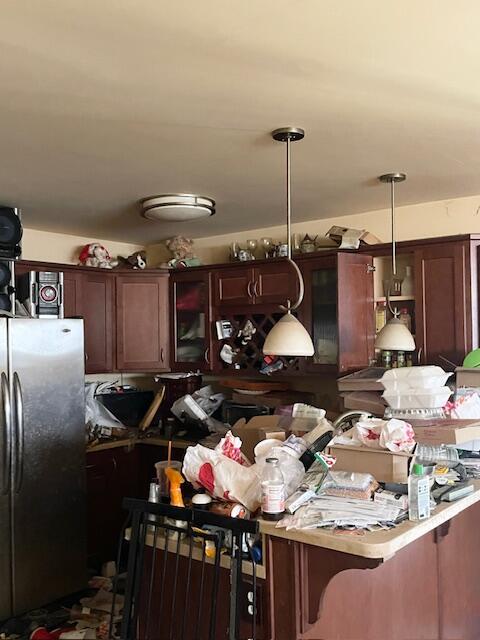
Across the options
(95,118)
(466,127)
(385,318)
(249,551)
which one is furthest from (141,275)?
(249,551)

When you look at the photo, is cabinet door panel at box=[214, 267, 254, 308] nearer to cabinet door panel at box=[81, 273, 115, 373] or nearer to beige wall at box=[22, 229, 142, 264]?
cabinet door panel at box=[81, 273, 115, 373]

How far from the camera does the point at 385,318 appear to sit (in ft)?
12.1

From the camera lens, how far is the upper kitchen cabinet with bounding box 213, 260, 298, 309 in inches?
152

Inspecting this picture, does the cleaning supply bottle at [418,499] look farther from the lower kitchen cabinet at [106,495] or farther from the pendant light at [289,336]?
the lower kitchen cabinet at [106,495]

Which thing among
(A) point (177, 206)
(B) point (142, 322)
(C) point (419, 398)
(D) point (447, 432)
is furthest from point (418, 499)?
(B) point (142, 322)

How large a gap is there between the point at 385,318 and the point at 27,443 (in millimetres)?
2216

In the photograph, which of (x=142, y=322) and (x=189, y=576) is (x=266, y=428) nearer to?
(x=189, y=576)

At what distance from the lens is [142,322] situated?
14.5 ft

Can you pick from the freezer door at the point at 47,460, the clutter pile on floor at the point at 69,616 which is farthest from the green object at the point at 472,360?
the freezer door at the point at 47,460

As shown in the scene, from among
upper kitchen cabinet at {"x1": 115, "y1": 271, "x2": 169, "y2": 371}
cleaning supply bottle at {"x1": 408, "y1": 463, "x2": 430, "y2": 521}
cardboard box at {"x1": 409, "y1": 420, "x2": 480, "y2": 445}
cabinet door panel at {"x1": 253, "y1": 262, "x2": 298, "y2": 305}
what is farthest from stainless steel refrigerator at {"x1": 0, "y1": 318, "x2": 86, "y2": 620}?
cleaning supply bottle at {"x1": 408, "y1": 463, "x2": 430, "y2": 521}

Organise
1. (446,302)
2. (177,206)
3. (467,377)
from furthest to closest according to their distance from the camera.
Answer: (177,206) → (446,302) → (467,377)

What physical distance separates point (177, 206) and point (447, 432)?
2006 millimetres

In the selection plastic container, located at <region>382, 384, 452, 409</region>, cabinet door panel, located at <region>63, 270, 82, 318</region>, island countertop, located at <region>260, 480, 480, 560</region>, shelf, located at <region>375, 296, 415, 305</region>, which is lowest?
island countertop, located at <region>260, 480, 480, 560</region>

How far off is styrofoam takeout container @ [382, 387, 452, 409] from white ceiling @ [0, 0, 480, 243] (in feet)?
3.45
